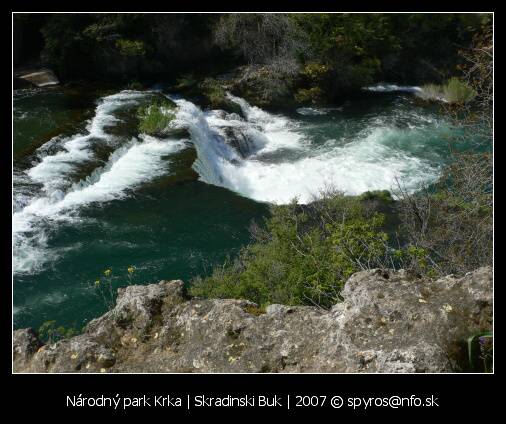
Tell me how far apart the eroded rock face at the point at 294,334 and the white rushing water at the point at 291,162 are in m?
10.2

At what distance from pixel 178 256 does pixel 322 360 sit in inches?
301

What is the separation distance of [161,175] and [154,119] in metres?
3.04

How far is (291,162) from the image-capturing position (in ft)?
59.5

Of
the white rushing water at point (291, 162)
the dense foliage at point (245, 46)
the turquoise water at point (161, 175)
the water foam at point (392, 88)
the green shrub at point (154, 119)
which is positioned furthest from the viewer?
the water foam at point (392, 88)

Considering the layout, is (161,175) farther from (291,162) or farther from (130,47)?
(130,47)

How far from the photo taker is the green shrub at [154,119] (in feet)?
55.4

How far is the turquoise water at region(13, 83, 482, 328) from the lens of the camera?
35.8 feet

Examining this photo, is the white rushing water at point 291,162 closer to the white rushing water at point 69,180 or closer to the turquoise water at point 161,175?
the turquoise water at point 161,175

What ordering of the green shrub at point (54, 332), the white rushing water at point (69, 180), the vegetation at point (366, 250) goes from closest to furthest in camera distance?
1. the green shrub at point (54, 332)
2. the vegetation at point (366, 250)
3. the white rushing water at point (69, 180)

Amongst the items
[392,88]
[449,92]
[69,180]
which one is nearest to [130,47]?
[69,180]

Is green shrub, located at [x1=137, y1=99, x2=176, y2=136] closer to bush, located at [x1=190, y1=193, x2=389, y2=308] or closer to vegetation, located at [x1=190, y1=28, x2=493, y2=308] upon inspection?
vegetation, located at [x1=190, y1=28, x2=493, y2=308]

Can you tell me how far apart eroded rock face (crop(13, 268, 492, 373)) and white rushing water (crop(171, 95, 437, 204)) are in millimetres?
10178

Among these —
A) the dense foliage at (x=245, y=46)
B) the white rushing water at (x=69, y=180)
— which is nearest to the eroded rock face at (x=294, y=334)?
the white rushing water at (x=69, y=180)

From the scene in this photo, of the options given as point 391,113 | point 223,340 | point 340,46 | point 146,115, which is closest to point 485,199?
point 223,340
